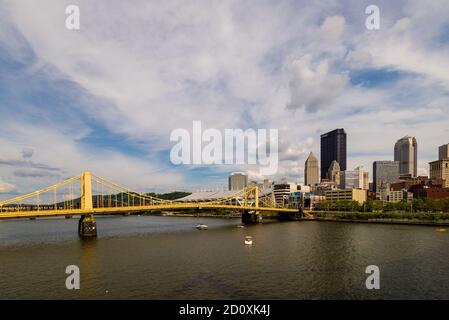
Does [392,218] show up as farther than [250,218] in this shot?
No

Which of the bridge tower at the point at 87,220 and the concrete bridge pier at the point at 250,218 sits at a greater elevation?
the bridge tower at the point at 87,220

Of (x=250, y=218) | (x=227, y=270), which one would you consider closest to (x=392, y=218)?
(x=250, y=218)

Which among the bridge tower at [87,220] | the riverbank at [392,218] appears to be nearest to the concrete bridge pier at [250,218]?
the riverbank at [392,218]

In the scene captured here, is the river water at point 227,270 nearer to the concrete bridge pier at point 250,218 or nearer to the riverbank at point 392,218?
the riverbank at point 392,218

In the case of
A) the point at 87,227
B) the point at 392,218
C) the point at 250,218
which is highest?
the point at 87,227

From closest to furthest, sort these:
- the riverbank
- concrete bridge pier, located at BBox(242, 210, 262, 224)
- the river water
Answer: the river water, the riverbank, concrete bridge pier, located at BBox(242, 210, 262, 224)

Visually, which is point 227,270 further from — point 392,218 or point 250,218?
point 392,218

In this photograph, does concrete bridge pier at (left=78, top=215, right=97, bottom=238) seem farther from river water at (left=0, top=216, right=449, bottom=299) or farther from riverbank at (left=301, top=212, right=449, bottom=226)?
riverbank at (left=301, top=212, right=449, bottom=226)

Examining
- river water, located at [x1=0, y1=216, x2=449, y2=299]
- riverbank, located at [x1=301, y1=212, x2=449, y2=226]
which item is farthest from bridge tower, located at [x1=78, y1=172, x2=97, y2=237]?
riverbank, located at [x1=301, y1=212, x2=449, y2=226]

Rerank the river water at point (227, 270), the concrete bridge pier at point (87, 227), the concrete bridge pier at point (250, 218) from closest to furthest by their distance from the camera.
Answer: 1. the river water at point (227, 270)
2. the concrete bridge pier at point (87, 227)
3. the concrete bridge pier at point (250, 218)

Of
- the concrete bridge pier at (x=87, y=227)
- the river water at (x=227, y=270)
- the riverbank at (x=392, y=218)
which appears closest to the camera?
the river water at (x=227, y=270)
